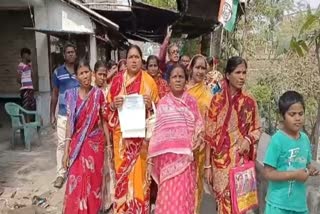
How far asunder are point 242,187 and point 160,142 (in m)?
0.81

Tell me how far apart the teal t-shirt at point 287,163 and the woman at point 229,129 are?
0.89m

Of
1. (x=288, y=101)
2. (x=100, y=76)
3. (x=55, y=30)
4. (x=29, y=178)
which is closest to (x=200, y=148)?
(x=288, y=101)

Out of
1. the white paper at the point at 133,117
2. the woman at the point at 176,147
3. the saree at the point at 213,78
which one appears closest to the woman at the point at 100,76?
the white paper at the point at 133,117

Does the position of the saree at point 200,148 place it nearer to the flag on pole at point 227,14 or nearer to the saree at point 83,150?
the saree at point 83,150

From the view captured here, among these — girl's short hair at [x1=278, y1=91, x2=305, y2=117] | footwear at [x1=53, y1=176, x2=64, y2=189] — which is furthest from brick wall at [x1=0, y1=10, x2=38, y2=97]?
girl's short hair at [x1=278, y1=91, x2=305, y2=117]

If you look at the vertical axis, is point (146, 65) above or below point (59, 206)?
above

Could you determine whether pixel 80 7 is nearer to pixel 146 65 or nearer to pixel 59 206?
pixel 146 65

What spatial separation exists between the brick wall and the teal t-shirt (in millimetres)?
10224

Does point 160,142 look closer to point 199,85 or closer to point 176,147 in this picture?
point 176,147

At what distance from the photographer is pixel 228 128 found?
14.0 feet

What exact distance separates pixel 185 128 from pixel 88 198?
1.29 metres

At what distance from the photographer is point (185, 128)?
173 inches

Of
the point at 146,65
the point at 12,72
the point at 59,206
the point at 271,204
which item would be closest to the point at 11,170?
the point at 59,206

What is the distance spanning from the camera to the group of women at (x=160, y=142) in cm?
429
